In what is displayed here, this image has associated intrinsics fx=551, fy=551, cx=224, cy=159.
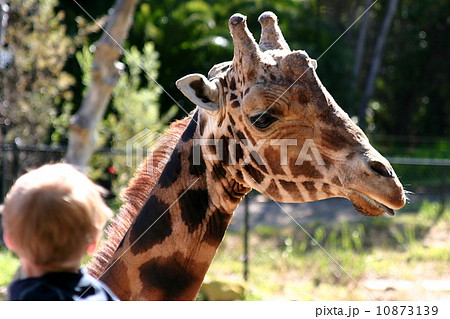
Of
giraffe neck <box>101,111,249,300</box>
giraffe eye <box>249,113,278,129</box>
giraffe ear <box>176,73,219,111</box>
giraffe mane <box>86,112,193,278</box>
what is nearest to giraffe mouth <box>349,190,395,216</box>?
giraffe eye <box>249,113,278,129</box>

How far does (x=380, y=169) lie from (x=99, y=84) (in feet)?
15.8

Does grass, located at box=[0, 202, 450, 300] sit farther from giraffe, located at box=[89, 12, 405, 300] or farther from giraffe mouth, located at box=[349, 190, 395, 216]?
giraffe mouth, located at box=[349, 190, 395, 216]

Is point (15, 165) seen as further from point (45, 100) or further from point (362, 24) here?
point (362, 24)

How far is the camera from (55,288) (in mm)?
1746

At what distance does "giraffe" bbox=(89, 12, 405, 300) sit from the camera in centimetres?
265

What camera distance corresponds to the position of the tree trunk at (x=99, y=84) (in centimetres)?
656

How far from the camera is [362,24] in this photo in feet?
66.8

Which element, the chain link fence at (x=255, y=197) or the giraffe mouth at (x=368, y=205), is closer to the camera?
the giraffe mouth at (x=368, y=205)

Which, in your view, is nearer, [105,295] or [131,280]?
[105,295]

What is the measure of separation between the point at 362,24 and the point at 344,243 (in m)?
13.3

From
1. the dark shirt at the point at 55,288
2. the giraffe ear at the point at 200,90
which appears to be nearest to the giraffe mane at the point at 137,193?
the giraffe ear at the point at 200,90

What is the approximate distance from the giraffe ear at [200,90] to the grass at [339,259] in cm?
440

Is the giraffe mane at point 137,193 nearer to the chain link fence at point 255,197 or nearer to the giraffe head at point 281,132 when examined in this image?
the giraffe head at point 281,132

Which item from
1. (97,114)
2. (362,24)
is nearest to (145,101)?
(97,114)
